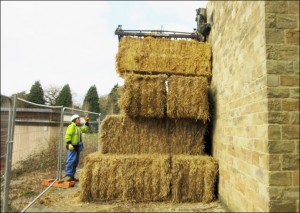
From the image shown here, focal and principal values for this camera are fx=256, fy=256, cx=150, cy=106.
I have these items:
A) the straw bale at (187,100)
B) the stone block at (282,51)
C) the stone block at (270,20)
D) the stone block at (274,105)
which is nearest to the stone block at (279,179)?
the stone block at (274,105)

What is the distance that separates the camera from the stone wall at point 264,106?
3.12 metres

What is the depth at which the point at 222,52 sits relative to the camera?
541 centimetres

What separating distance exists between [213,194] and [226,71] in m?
2.61

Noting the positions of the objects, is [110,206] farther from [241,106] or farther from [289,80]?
[289,80]

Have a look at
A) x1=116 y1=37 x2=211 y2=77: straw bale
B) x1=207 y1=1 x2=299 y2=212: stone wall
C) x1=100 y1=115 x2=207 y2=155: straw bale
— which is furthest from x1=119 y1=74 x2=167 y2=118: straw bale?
x1=207 y1=1 x2=299 y2=212: stone wall

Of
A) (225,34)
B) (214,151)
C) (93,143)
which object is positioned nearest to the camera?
(225,34)

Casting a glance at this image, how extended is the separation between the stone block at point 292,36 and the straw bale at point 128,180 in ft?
10.8

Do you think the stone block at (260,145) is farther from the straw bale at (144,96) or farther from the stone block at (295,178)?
the straw bale at (144,96)

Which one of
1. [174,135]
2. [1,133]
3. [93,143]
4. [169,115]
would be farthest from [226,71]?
[93,143]

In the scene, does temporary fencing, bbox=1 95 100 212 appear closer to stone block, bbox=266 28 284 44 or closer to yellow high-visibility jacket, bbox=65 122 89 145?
yellow high-visibility jacket, bbox=65 122 89 145

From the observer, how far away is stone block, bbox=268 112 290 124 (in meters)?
3.15

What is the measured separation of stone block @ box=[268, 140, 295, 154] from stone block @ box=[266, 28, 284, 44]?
1264 mm

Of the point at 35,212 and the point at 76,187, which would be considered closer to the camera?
the point at 35,212

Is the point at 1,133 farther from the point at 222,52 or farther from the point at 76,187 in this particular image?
the point at 222,52
